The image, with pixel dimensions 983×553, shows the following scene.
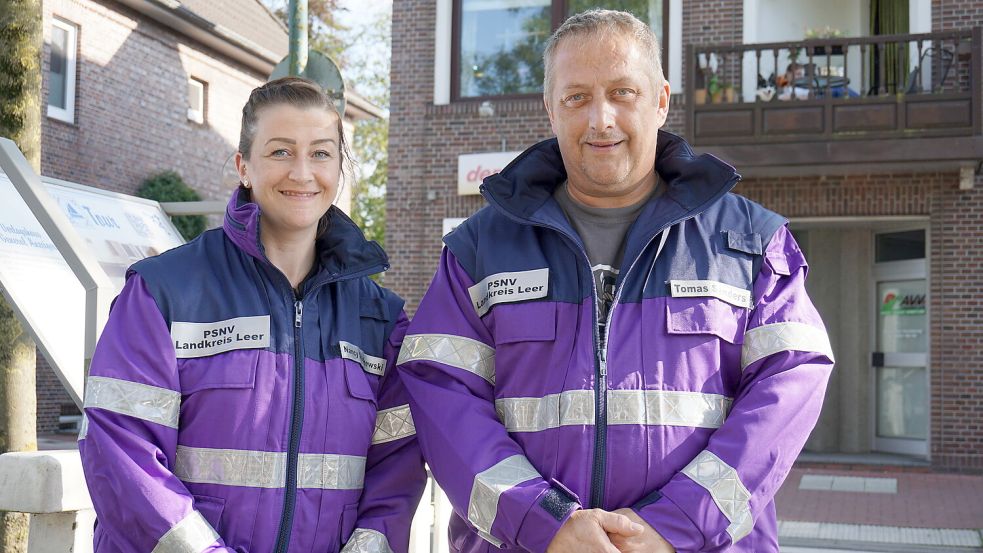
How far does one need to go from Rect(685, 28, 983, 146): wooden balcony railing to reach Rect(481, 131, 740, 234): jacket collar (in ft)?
35.8

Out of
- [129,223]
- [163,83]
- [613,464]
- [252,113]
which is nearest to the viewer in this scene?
[613,464]

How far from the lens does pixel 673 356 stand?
2.79 meters

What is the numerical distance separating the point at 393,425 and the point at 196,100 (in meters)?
18.7

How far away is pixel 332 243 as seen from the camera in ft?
10.2

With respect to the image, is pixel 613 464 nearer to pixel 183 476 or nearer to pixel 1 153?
pixel 183 476

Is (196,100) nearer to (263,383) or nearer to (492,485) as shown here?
(263,383)

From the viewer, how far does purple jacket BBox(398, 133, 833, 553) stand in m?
2.65

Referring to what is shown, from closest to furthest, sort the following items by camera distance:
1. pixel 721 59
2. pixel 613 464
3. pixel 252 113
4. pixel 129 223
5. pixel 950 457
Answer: pixel 613 464 < pixel 252 113 < pixel 129 223 < pixel 950 457 < pixel 721 59

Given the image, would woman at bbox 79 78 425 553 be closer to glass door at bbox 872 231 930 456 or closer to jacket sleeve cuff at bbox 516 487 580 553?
jacket sleeve cuff at bbox 516 487 580 553

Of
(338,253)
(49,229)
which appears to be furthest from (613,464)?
(49,229)

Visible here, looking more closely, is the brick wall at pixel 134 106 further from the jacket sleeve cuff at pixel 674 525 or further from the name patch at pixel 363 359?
the jacket sleeve cuff at pixel 674 525

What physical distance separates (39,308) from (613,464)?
7.48 feet

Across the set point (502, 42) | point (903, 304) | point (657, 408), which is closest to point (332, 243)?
point (657, 408)

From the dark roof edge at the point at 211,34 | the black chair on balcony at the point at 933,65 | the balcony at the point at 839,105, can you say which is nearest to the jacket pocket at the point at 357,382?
the balcony at the point at 839,105
